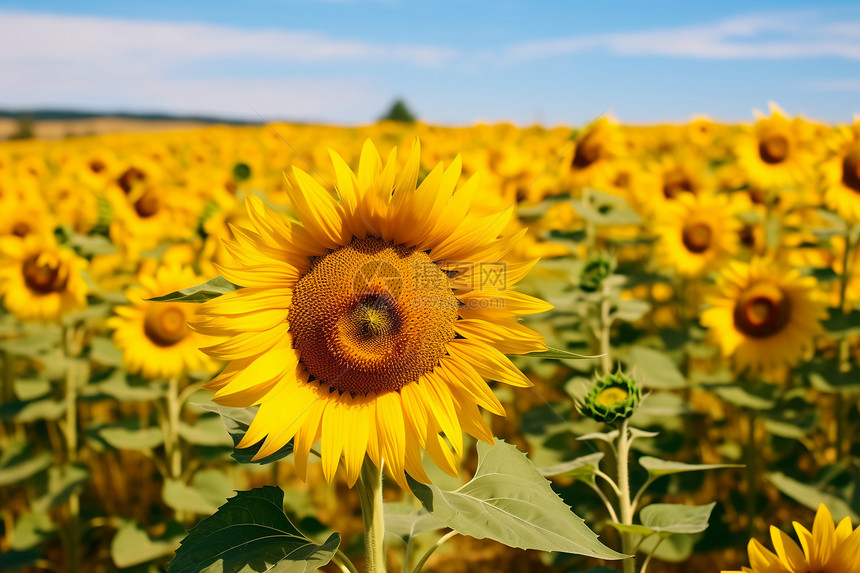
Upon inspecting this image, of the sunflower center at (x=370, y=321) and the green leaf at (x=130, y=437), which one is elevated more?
the sunflower center at (x=370, y=321)

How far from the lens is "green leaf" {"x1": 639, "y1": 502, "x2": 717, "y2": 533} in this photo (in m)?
1.47

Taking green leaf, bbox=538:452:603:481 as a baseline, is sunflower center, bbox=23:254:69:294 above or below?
above

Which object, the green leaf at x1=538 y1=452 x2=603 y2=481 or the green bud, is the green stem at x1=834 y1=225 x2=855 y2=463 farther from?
the green bud

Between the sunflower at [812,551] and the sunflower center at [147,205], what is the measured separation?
4896 millimetres

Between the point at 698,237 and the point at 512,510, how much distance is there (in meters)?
3.67

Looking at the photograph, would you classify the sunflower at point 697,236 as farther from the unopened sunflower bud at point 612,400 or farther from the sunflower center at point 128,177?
the sunflower center at point 128,177

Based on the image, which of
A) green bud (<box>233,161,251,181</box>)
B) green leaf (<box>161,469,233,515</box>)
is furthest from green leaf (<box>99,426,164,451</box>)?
green bud (<box>233,161,251,181</box>)

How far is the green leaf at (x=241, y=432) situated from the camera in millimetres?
1280

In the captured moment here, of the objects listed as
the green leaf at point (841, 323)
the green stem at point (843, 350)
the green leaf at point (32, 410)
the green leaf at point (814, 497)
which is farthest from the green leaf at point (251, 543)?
the green stem at point (843, 350)

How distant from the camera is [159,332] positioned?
11.2ft

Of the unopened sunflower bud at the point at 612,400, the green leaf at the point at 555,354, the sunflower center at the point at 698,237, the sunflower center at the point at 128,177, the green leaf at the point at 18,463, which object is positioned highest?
the sunflower center at the point at 128,177

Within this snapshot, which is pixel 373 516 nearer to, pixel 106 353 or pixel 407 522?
pixel 407 522

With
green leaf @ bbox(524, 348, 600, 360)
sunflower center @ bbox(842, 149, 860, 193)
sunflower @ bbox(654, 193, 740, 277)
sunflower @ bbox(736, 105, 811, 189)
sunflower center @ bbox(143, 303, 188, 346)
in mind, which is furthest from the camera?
sunflower @ bbox(736, 105, 811, 189)

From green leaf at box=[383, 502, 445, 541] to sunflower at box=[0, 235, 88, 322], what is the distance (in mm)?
2487
